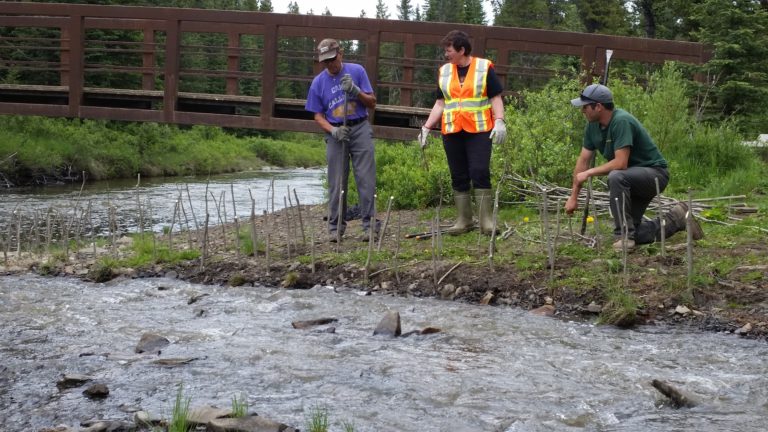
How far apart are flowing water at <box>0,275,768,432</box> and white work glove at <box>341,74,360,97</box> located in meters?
2.19

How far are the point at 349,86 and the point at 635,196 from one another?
277 cm

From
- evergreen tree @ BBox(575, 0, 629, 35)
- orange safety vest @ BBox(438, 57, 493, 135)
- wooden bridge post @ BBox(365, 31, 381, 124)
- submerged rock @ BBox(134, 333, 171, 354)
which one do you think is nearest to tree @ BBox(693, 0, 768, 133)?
wooden bridge post @ BBox(365, 31, 381, 124)

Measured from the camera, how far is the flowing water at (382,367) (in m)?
4.73

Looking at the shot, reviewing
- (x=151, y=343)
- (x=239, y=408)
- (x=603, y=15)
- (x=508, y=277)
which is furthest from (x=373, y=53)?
(x=603, y=15)

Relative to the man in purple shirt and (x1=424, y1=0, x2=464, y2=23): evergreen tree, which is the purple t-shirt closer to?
the man in purple shirt

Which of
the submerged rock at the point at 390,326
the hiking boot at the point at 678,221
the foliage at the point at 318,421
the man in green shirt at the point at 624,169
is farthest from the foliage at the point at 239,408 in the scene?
the hiking boot at the point at 678,221

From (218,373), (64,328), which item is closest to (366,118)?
(64,328)

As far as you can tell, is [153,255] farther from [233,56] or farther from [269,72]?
[233,56]

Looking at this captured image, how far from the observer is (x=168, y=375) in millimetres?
5477

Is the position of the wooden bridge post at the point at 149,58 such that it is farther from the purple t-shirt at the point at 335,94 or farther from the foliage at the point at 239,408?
the foliage at the point at 239,408

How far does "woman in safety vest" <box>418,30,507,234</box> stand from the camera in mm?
8438

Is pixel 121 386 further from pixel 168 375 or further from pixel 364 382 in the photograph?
pixel 364 382

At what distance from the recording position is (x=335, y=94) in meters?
9.11

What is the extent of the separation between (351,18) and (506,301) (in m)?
11.0
